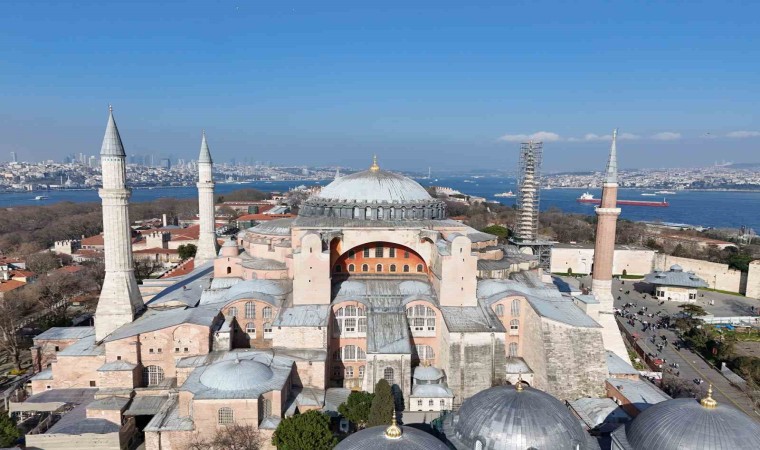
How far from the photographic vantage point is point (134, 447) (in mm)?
18891

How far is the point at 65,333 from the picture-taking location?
24.9 meters

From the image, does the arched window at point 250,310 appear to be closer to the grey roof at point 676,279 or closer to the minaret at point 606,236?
the minaret at point 606,236

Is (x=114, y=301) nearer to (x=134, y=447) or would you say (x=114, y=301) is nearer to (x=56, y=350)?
(x=56, y=350)

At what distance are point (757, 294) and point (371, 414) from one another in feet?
145

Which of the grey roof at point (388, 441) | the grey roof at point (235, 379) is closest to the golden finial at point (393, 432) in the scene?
the grey roof at point (388, 441)

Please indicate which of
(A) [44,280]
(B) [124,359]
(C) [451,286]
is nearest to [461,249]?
(C) [451,286]

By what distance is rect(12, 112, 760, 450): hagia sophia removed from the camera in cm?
1825

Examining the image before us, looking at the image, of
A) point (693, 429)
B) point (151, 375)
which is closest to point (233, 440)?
point (151, 375)

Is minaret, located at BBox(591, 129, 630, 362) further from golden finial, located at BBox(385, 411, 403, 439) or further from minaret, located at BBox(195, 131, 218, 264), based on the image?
minaret, located at BBox(195, 131, 218, 264)

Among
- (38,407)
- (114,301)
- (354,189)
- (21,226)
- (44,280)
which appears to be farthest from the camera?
(21,226)

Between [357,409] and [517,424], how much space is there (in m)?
7.21

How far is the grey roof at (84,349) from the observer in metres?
21.9

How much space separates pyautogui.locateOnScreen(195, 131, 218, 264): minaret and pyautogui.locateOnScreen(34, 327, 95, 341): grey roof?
1309cm

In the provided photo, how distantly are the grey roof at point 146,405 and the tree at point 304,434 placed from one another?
5.91 meters
